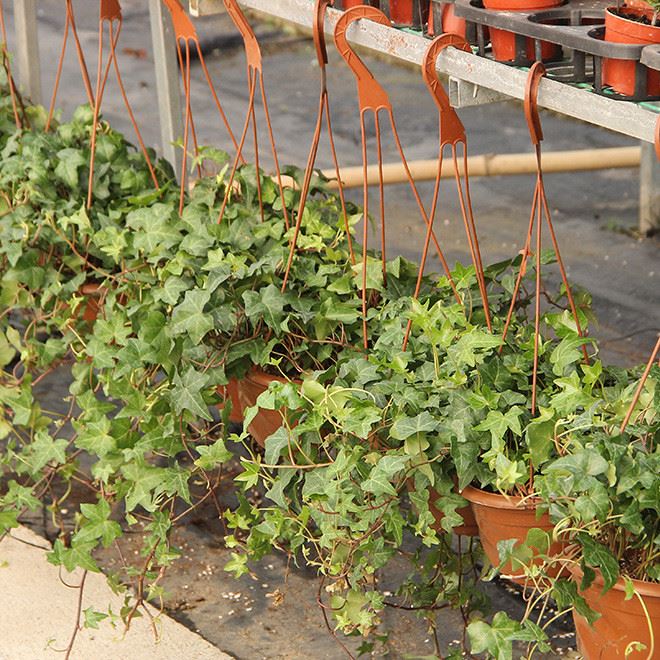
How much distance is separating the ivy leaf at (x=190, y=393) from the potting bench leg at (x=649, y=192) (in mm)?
2500

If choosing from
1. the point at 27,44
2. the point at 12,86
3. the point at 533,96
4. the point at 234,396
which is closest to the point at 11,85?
the point at 12,86

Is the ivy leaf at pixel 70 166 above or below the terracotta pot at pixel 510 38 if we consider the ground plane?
below

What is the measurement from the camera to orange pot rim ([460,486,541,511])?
1841 millimetres

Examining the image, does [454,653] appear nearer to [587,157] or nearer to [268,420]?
[268,420]

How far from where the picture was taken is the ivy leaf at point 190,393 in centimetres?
217

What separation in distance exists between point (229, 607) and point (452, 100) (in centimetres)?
127

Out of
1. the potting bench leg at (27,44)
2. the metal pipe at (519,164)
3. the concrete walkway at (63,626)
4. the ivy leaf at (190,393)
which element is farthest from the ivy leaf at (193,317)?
the metal pipe at (519,164)

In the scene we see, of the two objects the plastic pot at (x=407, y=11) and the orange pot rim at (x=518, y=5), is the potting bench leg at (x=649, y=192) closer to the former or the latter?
the plastic pot at (x=407, y=11)

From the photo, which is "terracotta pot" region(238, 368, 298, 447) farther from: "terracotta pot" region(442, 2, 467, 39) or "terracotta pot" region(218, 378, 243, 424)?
"terracotta pot" region(442, 2, 467, 39)

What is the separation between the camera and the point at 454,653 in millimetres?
2141

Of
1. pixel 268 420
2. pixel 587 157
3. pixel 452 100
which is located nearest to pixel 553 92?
pixel 452 100

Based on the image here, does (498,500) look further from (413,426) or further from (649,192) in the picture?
(649,192)

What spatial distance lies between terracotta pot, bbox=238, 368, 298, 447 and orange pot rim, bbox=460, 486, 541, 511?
48 centimetres

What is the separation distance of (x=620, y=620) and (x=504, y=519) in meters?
0.24
